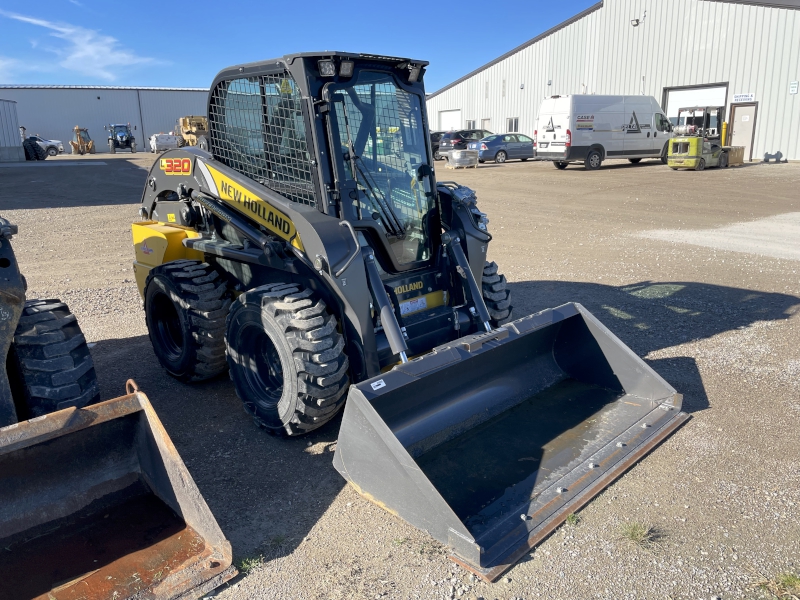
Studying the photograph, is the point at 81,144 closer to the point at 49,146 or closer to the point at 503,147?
the point at 49,146

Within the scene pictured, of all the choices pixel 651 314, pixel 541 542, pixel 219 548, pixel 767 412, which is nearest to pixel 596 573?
pixel 541 542

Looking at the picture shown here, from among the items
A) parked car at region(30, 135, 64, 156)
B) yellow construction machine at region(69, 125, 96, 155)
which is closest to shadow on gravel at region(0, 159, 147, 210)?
parked car at region(30, 135, 64, 156)

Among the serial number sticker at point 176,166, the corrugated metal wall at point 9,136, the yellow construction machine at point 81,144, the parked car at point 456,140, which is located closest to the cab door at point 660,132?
the parked car at point 456,140

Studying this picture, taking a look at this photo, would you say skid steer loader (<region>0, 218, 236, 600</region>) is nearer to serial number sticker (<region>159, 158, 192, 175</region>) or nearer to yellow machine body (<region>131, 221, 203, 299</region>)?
yellow machine body (<region>131, 221, 203, 299</region>)

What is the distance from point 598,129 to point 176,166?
20.9 m

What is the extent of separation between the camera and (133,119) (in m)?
55.5

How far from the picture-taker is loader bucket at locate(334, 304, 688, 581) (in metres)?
3.30

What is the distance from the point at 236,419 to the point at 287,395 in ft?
2.69

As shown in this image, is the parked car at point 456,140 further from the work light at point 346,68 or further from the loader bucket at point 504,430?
the work light at point 346,68

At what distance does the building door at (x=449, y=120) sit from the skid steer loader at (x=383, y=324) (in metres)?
36.4

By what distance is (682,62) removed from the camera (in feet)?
89.0

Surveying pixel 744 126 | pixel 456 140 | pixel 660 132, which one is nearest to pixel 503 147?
pixel 456 140

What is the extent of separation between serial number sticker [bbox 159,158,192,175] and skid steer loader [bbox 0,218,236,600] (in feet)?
7.00

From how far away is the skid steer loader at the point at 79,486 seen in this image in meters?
2.96
